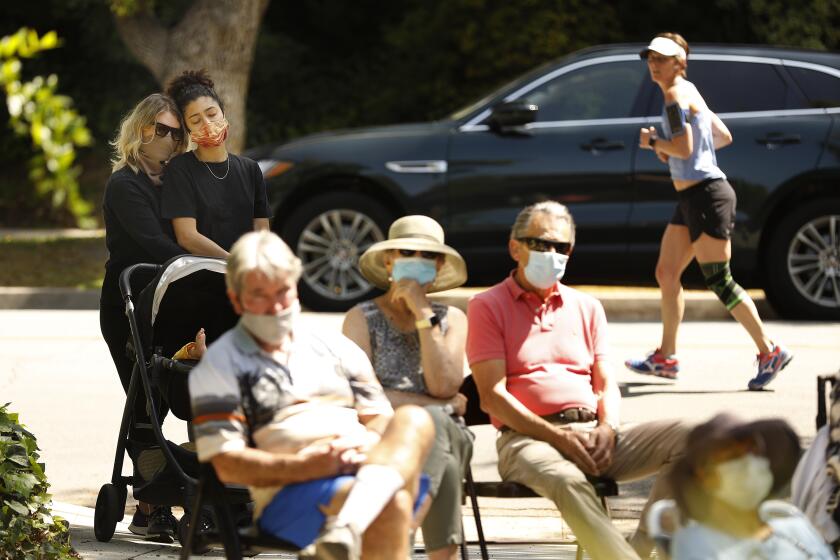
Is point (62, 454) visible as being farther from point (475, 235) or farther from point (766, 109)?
point (766, 109)

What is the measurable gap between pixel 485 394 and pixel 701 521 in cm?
133

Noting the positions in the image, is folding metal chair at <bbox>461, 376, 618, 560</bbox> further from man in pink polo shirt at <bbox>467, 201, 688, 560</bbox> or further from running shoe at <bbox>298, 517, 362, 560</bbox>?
running shoe at <bbox>298, 517, 362, 560</bbox>

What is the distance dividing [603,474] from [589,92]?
6.67 m

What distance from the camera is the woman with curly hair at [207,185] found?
606 cm

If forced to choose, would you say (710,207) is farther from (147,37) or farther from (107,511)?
(147,37)

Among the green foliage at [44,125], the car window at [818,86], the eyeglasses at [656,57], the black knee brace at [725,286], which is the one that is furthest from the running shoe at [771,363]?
the green foliage at [44,125]

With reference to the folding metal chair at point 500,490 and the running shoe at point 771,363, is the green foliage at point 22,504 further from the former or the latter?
the running shoe at point 771,363

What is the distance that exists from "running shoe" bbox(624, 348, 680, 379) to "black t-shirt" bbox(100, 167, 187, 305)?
3518mm

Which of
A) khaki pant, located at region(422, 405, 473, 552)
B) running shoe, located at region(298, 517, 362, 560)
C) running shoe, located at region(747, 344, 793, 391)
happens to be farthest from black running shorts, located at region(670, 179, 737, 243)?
running shoe, located at region(298, 517, 362, 560)

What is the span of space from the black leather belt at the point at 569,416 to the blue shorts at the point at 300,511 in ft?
3.75

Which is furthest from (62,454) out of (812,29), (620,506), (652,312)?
(812,29)

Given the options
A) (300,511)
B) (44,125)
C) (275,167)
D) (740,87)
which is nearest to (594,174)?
(740,87)

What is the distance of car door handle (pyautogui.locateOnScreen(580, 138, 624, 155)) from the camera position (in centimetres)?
1130

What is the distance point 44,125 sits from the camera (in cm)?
227
